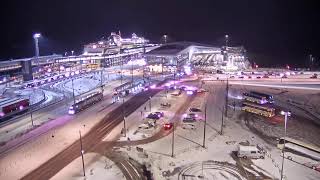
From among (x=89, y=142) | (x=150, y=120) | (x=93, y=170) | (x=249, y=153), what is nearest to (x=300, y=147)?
(x=249, y=153)

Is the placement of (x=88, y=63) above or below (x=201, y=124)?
above

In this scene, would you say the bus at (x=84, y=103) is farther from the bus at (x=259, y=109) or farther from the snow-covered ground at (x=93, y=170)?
the bus at (x=259, y=109)

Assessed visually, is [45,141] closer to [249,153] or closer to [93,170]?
[93,170]

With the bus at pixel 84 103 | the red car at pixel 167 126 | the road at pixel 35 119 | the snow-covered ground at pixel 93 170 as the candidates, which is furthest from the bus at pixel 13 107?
the red car at pixel 167 126

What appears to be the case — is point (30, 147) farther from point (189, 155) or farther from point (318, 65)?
point (318, 65)

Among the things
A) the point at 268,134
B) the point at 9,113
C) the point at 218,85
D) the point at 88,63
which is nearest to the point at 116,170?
the point at 268,134
